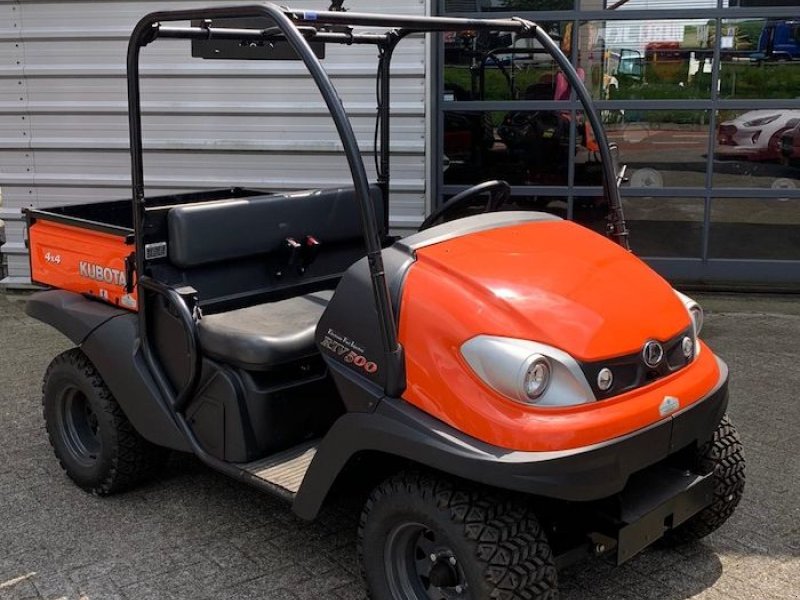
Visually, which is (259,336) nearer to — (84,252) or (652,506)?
(84,252)

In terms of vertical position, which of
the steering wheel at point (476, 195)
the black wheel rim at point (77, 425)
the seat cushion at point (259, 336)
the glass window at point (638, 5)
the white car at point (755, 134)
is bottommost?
the black wheel rim at point (77, 425)

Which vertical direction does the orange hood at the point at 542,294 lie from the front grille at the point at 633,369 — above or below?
above

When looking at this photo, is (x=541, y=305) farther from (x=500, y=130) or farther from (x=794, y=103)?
(x=794, y=103)

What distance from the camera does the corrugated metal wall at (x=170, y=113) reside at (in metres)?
6.38

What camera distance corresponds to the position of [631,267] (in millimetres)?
2904

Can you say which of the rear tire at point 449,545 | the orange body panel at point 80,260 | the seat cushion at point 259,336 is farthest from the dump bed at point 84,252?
the rear tire at point 449,545

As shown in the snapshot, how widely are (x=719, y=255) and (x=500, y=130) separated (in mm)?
1835

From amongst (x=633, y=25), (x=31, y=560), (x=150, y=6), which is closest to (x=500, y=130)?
(x=633, y=25)

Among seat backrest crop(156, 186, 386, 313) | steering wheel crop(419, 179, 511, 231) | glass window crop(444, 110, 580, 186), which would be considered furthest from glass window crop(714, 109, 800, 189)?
seat backrest crop(156, 186, 386, 313)

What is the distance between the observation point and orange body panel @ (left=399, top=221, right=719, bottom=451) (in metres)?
2.39

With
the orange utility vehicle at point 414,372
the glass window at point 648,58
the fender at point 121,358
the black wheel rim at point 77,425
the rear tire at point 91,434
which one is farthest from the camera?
the glass window at point 648,58

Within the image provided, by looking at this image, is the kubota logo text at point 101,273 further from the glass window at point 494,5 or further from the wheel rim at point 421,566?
the glass window at point 494,5

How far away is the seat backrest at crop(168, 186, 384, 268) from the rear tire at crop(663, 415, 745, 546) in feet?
4.68

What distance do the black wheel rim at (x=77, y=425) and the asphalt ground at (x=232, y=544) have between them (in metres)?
0.16
